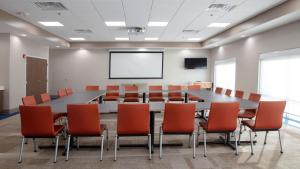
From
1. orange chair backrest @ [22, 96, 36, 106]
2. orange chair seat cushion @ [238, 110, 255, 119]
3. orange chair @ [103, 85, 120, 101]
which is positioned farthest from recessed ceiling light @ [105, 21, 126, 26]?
orange chair seat cushion @ [238, 110, 255, 119]

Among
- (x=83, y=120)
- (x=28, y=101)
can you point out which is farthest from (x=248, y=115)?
(x=28, y=101)

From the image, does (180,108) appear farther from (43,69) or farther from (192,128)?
(43,69)

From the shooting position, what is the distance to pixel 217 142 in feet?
13.9

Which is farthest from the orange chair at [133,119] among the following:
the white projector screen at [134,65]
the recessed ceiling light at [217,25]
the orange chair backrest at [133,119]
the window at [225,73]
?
the white projector screen at [134,65]

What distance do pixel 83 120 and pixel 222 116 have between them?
7.13 feet

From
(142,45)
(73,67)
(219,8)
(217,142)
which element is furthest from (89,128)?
(73,67)

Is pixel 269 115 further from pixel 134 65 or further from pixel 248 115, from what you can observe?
pixel 134 65

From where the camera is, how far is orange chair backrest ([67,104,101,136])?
3.19 m

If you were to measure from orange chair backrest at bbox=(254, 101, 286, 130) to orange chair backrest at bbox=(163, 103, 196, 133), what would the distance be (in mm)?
1137

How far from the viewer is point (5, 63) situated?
7387 millimetres

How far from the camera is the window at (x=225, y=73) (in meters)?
9.69

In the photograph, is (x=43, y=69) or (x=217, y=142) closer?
(x=217, y=142)

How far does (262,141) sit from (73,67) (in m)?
10.4

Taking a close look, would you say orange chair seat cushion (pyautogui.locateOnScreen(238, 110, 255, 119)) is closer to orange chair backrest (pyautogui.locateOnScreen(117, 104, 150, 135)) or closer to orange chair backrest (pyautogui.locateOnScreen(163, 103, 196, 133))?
orange chair backrest (pyautogui.locateOnScreen(163, 103, 196, 133))
